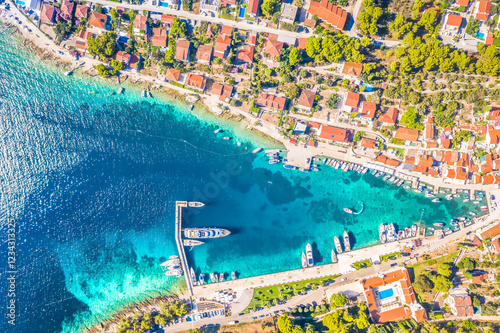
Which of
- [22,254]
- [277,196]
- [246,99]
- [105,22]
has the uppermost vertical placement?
[105,22]

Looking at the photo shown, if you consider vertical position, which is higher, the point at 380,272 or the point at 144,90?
the point at 144,90

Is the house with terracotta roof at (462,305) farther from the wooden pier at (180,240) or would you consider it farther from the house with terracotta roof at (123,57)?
the house with terracotta roof at (123,57)

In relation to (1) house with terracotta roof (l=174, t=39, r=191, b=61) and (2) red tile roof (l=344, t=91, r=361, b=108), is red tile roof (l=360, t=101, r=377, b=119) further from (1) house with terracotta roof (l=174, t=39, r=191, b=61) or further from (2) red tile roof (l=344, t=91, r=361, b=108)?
(1) house with terracotta roof (l=174, t=39, r=191, b=61)

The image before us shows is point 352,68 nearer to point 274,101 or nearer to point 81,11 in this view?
point 274,101

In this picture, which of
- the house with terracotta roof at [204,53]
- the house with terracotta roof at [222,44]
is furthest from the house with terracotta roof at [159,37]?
the house with terracotta roof at [222,44]

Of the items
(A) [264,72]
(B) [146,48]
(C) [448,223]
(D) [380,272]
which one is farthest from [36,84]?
(C) [448,223]

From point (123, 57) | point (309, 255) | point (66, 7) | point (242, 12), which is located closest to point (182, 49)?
point (123, 57)

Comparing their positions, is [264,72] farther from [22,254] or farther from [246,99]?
[22,254]
